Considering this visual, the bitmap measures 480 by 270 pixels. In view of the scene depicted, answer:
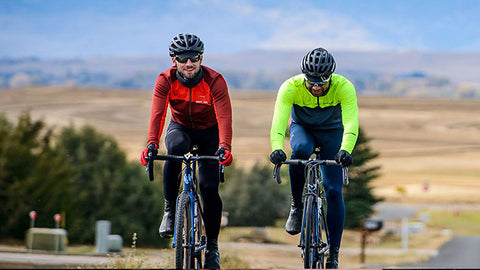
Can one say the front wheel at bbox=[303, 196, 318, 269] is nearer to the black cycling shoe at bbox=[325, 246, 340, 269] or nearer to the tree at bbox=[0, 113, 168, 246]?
the black cycling shoe at bbox=[325, 246, 340, 269]

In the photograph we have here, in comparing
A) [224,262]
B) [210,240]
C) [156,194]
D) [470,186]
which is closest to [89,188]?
[156,194]

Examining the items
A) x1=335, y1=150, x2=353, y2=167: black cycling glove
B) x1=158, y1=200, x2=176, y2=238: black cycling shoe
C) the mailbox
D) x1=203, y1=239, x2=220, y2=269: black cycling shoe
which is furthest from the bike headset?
the mailbox

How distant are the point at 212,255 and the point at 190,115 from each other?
6.10 ft

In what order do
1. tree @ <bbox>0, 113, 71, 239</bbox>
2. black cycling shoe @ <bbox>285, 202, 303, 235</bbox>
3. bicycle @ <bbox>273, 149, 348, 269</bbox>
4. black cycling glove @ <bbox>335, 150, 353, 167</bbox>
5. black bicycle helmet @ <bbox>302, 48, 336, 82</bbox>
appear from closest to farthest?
black cycling glove @ <bbox>335, 150, 353, 167</bbox>, black bicycle helmet @ <bbox>302, 48, 336, 82</bbox>, bicycle @ <bbox>273, 149, 348, 269</bbox>, black cycling shoe @ <bbox>285, 202, 303, 235</bbox>, tree @ <bbox>0, 113, 71, 239</bbox>

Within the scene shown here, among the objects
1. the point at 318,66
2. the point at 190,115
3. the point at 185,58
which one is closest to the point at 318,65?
the point at 318,66

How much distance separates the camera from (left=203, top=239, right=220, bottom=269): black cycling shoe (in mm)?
9625

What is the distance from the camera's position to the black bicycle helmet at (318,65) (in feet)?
28.3

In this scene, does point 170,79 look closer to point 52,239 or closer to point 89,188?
point 52,239

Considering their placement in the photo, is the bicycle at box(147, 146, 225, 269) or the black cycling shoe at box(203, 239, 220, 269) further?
the black cycling shoe at box(203, 239, 220, 269)

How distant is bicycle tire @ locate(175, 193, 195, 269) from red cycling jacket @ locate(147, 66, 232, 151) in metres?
0.79

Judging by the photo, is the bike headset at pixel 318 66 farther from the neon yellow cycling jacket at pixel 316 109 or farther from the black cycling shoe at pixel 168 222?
the black cycling shoe at pixel 168 222

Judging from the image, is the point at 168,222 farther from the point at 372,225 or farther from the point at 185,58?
the point at 372,225

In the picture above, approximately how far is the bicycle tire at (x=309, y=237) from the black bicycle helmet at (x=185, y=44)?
218cm

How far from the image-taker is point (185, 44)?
8812 millimetres
